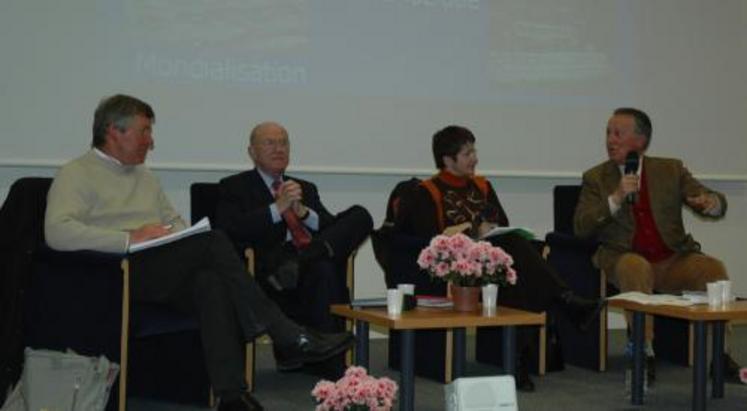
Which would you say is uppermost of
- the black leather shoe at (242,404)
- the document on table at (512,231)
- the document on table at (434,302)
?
the document on table at (512,231)

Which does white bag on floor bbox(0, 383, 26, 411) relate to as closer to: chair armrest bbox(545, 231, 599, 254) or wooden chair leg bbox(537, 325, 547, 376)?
wooden chair leg bbox(537, 325, 547, 376)

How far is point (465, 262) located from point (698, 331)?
0.85 m

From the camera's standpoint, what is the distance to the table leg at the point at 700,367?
3605 millimetres

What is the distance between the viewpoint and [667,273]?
15.7ft

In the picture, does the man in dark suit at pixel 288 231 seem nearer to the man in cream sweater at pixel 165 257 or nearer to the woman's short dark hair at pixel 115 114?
the man in cream sweater at pixel 165 257

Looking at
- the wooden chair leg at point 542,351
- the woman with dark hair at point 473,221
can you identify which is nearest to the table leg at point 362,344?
the woman with dark hair at point 473,221

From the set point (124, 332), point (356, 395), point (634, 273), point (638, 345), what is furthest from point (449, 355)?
point (356, 395)

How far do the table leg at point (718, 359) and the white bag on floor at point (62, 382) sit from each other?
2252 mm

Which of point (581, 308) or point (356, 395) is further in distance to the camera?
point (581, 308)

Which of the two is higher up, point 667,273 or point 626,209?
point 626,209

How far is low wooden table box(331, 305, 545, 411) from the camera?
3334 mm

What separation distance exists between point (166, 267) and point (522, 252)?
1.54m

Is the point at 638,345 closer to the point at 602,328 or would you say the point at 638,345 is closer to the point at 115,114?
the point at 602,328

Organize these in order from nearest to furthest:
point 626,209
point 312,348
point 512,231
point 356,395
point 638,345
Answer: point 356,395 → point 312,348 → point 638,345 → point 512,231 → point 626,209
